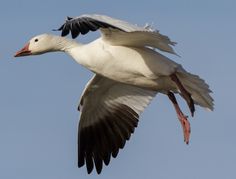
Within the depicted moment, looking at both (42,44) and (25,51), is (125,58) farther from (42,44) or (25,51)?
(25,51)

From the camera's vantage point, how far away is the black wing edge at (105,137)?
14758 mm

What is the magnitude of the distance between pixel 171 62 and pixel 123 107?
2.15m

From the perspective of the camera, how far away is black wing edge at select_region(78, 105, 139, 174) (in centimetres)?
1476

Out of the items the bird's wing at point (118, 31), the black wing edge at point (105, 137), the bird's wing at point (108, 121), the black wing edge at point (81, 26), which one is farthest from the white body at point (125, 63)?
the black wing edge at point (105, 137)

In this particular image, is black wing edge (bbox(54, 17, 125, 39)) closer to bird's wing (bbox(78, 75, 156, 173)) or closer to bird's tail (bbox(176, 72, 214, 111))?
bird's tail (bbox(176, 72, 214, 111))

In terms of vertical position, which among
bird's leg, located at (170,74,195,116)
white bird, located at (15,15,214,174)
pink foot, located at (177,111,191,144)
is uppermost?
white bird, located at (15,15,214,174)

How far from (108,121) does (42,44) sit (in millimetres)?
2144

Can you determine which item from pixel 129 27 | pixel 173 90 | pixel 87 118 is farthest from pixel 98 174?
pixel 129 27

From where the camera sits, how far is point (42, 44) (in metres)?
13.2

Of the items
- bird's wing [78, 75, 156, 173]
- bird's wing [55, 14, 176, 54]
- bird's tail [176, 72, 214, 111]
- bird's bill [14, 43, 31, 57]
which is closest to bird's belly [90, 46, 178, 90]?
bird's wing [55, 14, 176, 54]

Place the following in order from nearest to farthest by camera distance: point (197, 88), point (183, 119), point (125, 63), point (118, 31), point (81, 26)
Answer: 1. point (81, 26)
2. point (118, 31)
3. point (125, 63)
4. point (197, 88)
5. point (183, 119)

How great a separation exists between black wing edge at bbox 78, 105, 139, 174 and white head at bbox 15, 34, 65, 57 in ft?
6.12

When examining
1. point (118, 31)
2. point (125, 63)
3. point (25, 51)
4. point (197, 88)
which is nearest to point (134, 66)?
point (125, 63)

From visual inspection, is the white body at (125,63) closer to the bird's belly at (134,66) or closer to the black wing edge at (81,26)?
the bird's belly at (134,66)
